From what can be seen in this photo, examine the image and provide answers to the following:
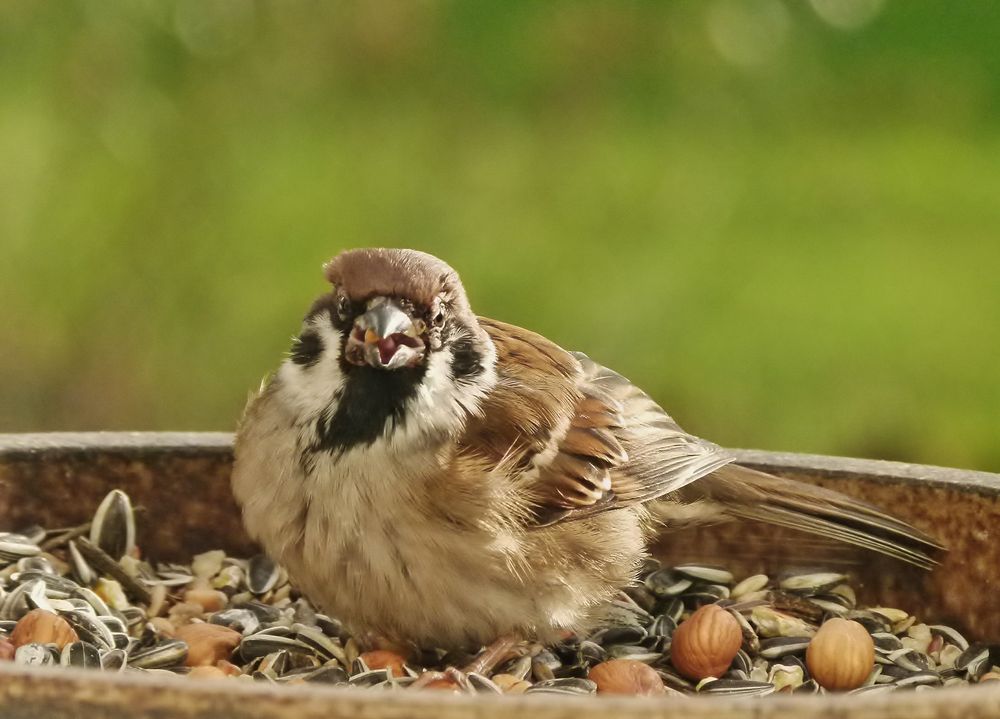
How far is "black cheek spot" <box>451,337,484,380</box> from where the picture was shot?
221 centimetres

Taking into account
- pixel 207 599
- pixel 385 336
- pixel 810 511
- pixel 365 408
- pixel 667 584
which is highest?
pixel 385 336

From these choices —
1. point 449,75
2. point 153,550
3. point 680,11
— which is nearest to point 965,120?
point 680,11

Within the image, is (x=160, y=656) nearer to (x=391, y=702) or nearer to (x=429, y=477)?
(x=429, y=477)

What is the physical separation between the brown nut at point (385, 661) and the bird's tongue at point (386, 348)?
0.43 metres

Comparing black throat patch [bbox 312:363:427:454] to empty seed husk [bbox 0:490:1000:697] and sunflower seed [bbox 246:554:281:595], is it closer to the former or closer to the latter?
empty seed husk [bbox 0:490:1000:697]

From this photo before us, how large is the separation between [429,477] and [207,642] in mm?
402

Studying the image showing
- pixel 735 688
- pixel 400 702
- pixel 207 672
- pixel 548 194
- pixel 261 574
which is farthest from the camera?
pixel 548 194

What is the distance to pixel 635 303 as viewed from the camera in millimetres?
3908

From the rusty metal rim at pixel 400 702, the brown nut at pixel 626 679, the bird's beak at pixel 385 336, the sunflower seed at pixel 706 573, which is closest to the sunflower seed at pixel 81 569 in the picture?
the bird's beak at pixel 385 336

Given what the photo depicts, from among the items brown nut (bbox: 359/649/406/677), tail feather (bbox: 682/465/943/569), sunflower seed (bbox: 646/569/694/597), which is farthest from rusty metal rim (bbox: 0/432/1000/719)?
sunflower seed (bbox: 646/569/694/597)

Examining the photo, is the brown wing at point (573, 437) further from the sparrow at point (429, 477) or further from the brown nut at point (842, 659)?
the brown nut at point (842, 659)

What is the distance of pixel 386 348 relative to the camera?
2.09 m

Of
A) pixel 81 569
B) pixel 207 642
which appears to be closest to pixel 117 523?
pixel 81 569

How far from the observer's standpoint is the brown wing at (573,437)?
223 centimetres
